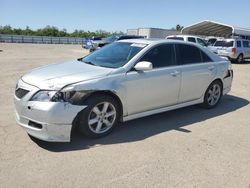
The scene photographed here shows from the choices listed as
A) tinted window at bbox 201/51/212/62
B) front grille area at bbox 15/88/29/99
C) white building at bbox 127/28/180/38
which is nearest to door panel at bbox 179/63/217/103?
tinted window at bbox 201/51/212/62

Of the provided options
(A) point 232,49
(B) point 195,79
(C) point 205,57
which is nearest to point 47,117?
(B) point 195,79

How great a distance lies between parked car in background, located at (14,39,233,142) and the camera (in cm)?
390

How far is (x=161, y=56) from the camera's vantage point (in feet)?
17.0

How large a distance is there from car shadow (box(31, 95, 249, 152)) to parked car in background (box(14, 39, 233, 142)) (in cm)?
17

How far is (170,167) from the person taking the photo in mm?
3588

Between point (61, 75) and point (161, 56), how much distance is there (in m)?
1.96

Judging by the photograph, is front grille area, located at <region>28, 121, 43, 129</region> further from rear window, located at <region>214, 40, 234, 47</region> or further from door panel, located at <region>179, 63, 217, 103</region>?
rear window, located at <region>214, 40, 234, 47</region>

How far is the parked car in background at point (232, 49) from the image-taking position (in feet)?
60.1

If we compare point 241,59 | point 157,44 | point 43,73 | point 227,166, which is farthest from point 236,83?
point 241,59

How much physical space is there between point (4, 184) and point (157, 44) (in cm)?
344

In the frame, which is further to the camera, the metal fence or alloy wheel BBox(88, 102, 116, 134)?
the metal fence

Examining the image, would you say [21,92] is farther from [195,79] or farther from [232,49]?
[232,49]

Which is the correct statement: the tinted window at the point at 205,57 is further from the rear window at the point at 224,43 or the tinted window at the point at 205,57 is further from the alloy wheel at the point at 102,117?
the rear window at the point at 224,43

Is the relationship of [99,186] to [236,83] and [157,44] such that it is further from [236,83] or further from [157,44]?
[236,83]
